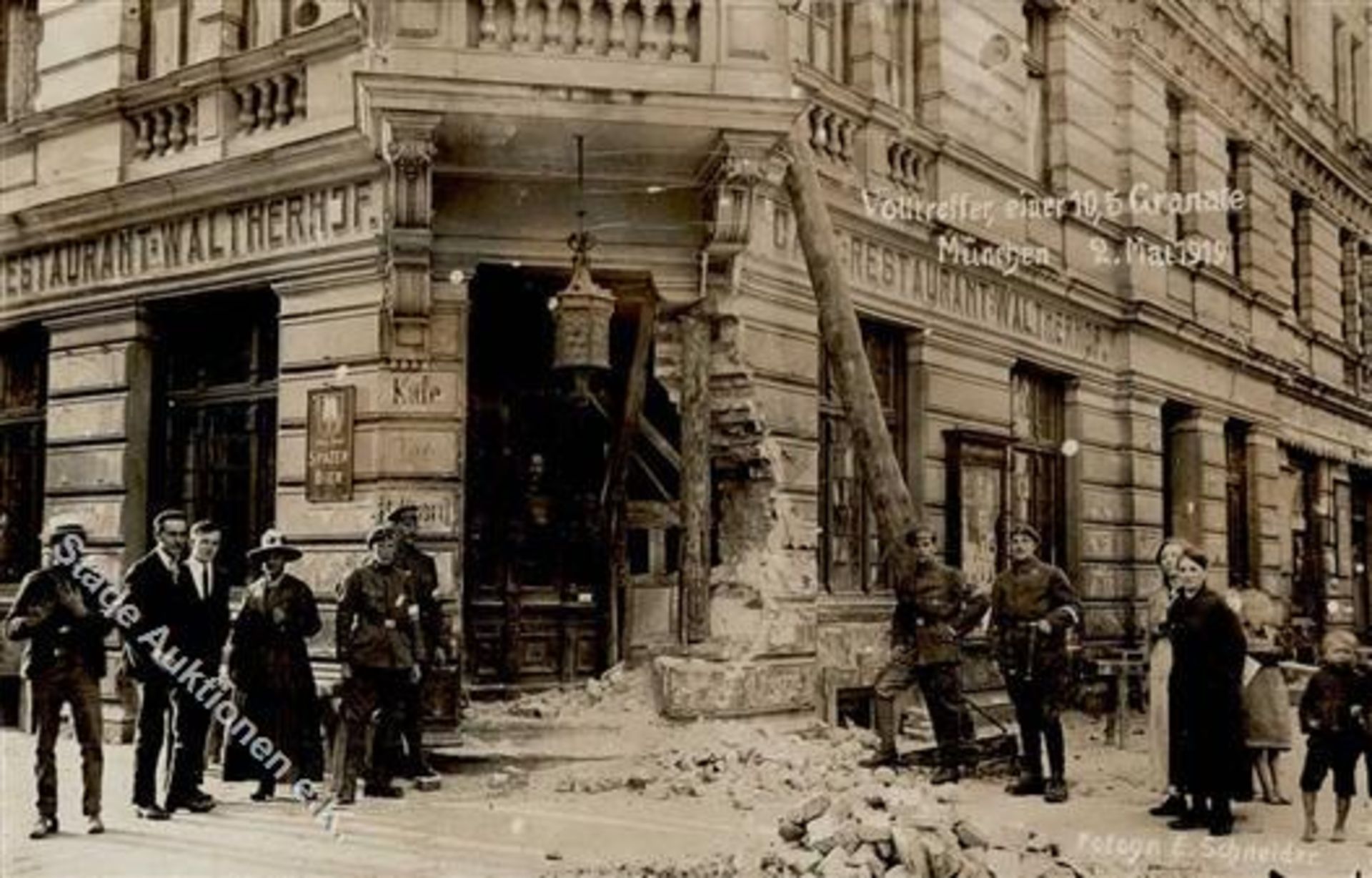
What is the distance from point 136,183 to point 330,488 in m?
3.38

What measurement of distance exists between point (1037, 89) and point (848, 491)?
5271mm

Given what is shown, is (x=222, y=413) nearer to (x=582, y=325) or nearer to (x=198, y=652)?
(x=198, y=652)

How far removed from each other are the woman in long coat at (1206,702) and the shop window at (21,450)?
9584 mm

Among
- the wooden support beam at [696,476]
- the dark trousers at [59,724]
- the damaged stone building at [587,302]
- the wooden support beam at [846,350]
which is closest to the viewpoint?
the dark trousers at [59,724]

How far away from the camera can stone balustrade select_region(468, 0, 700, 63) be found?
8859mm

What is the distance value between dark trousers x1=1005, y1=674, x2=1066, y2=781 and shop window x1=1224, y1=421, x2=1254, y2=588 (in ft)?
27.6

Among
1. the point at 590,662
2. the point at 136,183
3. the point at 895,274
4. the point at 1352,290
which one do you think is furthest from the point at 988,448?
the point at 1352,290

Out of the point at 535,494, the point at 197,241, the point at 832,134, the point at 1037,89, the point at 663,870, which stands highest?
the point at 1037,89

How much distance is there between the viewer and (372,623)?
847cm

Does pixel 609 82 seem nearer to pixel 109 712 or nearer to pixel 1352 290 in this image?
pixel 109 712

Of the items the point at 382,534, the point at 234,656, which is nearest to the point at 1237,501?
the point at 382,534

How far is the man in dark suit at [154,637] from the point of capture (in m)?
8.12

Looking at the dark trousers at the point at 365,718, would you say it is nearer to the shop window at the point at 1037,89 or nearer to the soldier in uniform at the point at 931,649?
the soldier in uniform at the point at 931,649

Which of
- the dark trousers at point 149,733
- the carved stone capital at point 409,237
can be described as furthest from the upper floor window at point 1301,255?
the dark trousers at point 149,733
